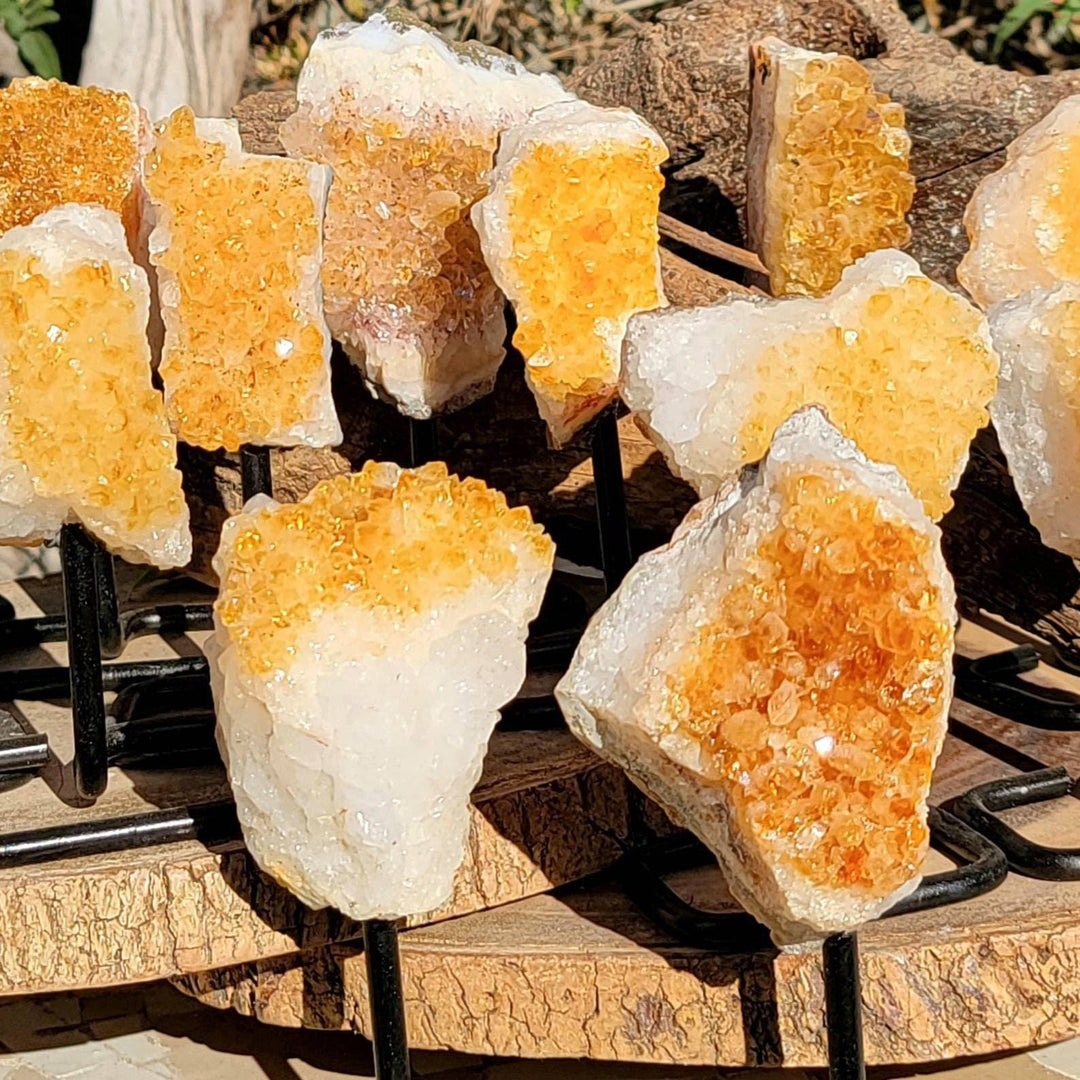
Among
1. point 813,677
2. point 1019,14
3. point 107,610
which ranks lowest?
point 107,610

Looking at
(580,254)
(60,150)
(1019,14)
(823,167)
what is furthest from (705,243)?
(1019,14)

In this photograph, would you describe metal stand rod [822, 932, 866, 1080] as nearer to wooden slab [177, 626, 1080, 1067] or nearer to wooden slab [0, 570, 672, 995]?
wooden slab [177, 626, 1080, 1067]

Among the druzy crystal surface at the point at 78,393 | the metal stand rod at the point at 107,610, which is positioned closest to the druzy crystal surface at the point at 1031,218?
the druzy crystal surface at the point at 78,393

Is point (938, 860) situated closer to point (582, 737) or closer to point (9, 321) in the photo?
point (582, 737)

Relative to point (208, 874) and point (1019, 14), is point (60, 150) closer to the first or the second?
point (208, 874)

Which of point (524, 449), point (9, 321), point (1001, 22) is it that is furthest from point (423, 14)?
point (9, 321)

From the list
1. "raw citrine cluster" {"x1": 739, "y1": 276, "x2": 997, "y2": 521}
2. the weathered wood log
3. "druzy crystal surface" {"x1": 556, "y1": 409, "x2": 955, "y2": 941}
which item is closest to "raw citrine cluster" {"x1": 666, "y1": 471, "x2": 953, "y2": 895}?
"druzy crystal surface" {"x1": 556, "y1": 409, "x2": 955, "y2": 941}
